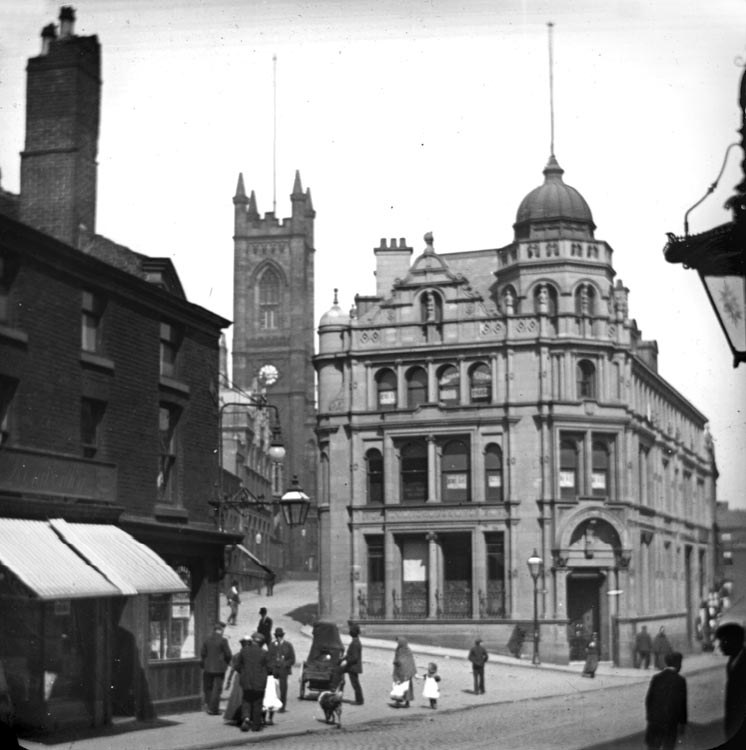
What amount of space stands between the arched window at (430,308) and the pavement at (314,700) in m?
8.35

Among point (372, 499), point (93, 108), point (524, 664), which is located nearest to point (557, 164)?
point (93, 108)

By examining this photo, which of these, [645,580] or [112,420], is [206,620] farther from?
[645,580]

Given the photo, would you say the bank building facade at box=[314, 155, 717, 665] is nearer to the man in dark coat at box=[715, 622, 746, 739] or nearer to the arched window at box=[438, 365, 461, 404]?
the arched window at box=[438, 365, 461, 404]

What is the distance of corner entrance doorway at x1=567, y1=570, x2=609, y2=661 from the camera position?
38.6 m

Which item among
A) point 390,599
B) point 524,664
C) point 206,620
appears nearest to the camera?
point 206,620

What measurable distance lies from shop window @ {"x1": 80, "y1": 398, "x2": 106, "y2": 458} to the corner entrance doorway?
22.4 m

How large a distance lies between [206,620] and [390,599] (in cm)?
1675

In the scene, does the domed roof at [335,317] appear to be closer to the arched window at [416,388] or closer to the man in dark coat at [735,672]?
the arched window at [416,388]

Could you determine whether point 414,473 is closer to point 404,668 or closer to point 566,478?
point 566,478

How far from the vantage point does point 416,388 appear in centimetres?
3750

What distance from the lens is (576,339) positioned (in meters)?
37.5

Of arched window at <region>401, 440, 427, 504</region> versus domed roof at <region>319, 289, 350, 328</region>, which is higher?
domed roof at <region>319, 289, 350, 328</region>

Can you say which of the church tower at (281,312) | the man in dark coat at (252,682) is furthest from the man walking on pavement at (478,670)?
the church tower at (281,312)

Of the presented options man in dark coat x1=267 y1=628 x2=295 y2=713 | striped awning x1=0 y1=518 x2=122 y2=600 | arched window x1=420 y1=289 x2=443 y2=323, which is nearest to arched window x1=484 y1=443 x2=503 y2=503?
arched window x1=420 y1=289 x2=443 y2=323
